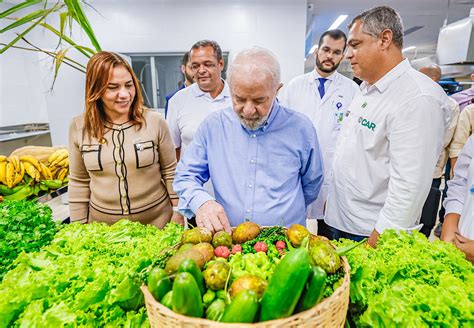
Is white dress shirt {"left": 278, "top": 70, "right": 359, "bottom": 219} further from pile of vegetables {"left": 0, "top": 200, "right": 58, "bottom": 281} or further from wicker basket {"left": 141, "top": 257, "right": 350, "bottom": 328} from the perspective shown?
pile of vegetables {"left": 0, "top": 200, "right": 58, "bottom": 281}

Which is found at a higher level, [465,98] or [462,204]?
[465,98]

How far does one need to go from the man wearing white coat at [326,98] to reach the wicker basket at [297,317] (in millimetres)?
1840

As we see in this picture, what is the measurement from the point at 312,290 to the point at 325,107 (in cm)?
226

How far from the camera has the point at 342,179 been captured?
183 centimetres

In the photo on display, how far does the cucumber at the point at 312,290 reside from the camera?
736 millimetres

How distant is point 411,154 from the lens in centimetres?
146

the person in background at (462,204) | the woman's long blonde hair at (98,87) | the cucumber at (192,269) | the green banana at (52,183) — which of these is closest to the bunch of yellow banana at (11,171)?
the green banana at (52,183)

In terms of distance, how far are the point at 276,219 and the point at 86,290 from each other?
0.94 metres

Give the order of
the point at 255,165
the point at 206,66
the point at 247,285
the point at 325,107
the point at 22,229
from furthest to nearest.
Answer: the point at 325,107 < the point at 206,66 < the point at 255,165 < the point at 22,229 < the point at 247,285

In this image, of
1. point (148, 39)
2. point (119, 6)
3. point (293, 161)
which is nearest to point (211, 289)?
point (293, 161)

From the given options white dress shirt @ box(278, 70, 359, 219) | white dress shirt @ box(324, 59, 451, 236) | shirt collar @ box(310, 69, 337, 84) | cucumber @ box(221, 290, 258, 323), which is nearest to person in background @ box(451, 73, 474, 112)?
white dress shirt @ box(278, 70, 359, 219)

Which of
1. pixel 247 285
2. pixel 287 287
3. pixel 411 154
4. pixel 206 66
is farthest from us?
pixel 206 66

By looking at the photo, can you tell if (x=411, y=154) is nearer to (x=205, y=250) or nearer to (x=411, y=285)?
(x=411, y=285)

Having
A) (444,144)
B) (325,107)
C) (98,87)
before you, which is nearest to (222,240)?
(98,87)
